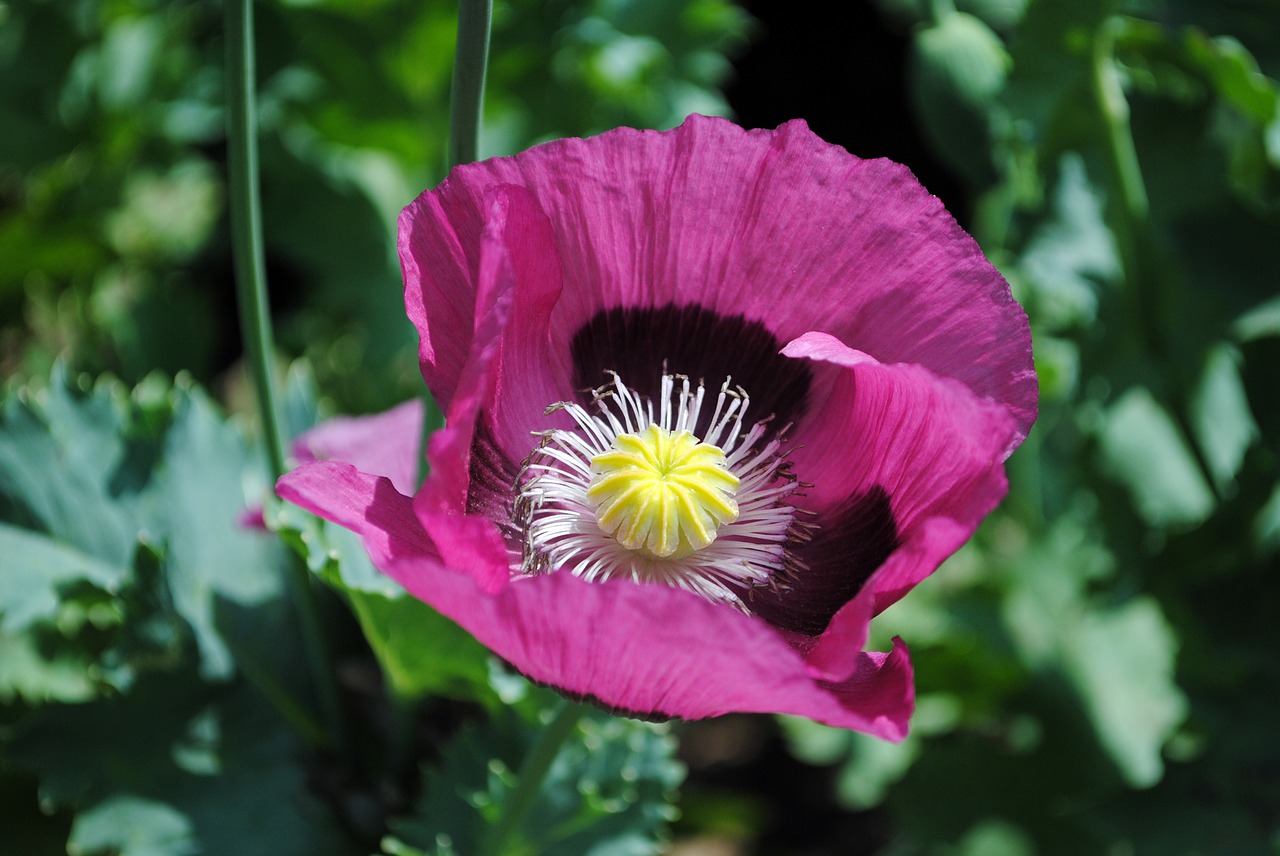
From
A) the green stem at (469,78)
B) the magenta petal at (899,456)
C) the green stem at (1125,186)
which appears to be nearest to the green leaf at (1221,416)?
the green stem at (1125,186)

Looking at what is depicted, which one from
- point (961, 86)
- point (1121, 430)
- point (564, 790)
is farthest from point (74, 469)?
point (1121, 430)

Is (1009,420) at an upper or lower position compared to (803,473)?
upper

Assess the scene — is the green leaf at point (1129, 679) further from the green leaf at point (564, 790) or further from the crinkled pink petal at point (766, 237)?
the crinkled pink petal at point (766, 237)

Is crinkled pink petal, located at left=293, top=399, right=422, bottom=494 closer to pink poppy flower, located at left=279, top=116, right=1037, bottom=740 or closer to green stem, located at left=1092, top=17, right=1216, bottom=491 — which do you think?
pink poppy flower, located at left=279, top=116, right=1037, bottom=740

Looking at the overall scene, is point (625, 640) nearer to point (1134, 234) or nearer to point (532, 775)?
point (532, 775)

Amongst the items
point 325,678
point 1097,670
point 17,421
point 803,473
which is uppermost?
point 803,473

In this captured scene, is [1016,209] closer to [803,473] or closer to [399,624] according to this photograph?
[803,473]

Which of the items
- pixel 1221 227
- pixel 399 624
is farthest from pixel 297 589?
pixel 1221 227
